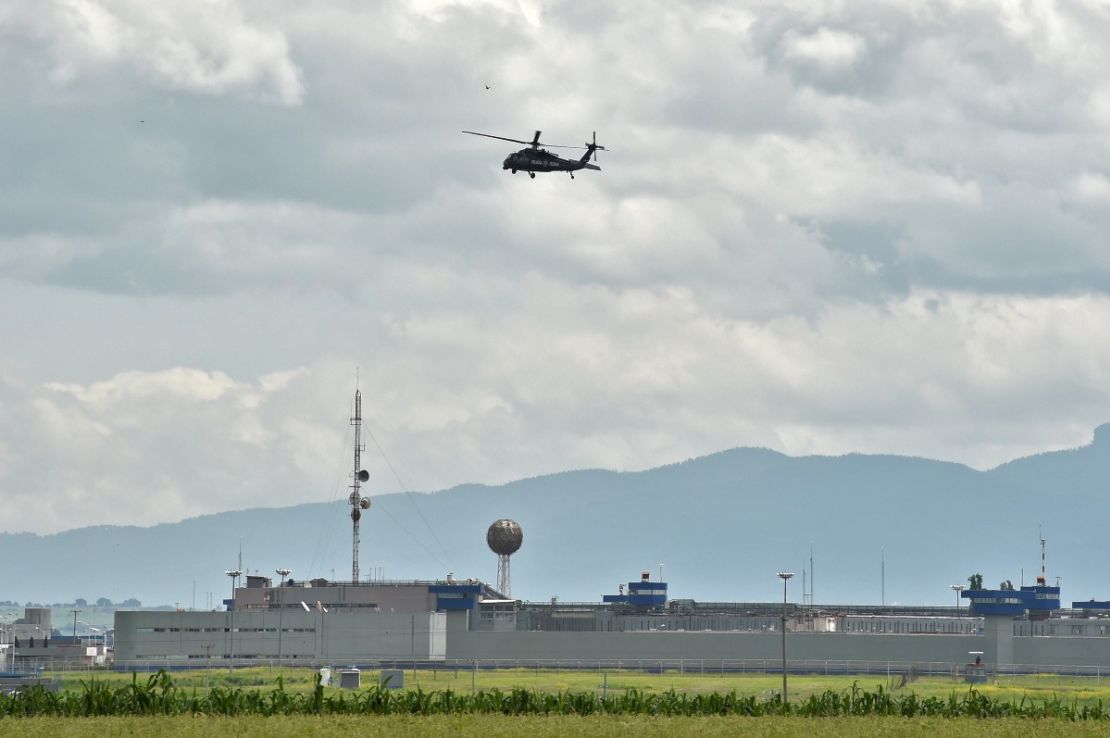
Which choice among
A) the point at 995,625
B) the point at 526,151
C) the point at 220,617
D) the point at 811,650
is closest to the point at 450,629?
the point at 220,617

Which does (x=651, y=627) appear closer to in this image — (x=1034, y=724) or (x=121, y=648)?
(x=121, y=648)

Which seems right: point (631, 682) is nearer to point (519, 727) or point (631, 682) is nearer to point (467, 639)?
point (467, 639)

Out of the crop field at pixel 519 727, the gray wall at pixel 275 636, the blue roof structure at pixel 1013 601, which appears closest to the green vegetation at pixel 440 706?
the crop field at pixel 519 727

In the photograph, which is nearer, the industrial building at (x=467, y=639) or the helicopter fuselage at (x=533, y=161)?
the helicopter fuselage at (x=533, y=161)

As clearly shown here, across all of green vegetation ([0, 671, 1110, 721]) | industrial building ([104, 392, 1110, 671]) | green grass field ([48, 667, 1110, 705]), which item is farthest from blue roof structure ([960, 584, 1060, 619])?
green vegetation ([0, 671, 1110, 721])

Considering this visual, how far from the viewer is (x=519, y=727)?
4334cm

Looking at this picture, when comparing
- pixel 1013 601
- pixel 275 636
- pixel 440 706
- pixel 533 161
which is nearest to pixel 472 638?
pixel 275 636

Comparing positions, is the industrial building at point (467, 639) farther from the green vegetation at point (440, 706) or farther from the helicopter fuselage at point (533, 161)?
the green vegetation at point (440, 706)

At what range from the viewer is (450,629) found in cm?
18738

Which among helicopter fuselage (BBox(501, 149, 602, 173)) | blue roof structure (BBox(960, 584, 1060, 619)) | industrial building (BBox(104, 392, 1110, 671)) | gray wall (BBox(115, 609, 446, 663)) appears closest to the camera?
helicopter fuselage (BBox(501, 149, 602, 173))

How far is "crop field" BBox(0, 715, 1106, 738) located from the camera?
41688mm

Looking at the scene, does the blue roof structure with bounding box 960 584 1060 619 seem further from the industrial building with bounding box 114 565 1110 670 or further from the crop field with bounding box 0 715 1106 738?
the crop field with bounding box 0 715 1106 738

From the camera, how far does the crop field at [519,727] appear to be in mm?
41688

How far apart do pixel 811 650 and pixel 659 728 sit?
139 metres
